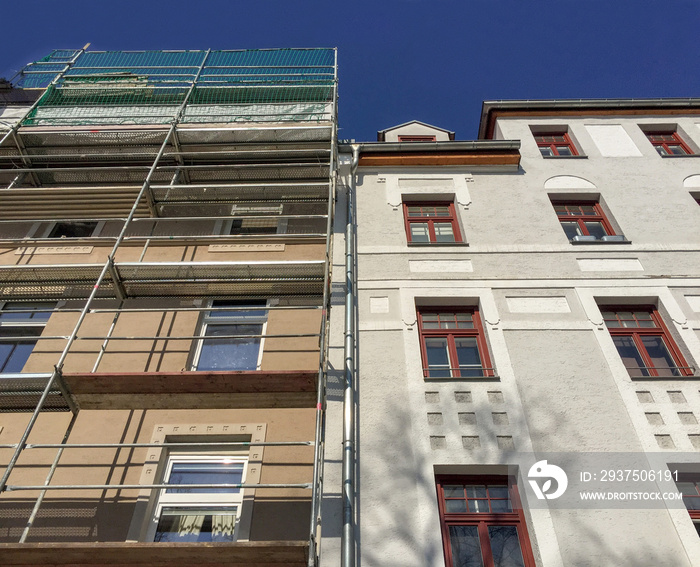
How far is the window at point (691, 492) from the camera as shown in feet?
25.0

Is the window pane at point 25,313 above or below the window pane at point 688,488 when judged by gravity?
above

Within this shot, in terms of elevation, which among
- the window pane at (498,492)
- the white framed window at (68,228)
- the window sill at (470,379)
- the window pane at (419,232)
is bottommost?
the window pane at (498,492)

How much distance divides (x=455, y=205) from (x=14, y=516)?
31.7 ft

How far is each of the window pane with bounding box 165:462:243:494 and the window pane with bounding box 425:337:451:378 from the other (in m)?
3.28

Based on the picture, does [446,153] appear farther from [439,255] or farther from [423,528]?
[423,528]

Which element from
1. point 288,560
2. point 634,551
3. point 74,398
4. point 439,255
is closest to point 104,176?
point 74,398

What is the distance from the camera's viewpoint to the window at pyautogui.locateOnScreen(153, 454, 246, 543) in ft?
25.0

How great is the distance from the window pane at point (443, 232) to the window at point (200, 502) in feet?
20.1

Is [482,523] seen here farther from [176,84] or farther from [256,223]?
[176,84]

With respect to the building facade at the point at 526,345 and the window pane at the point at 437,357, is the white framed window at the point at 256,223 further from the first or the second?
the window pane at the point at 437,357

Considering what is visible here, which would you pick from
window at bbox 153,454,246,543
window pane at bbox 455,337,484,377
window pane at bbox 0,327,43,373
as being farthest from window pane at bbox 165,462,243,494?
window pane at bbox 455,337,484,377

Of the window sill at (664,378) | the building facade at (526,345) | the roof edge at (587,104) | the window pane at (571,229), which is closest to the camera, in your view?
the building facade at (526,345)

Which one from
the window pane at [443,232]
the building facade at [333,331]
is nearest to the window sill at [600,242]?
the building facade at [333,331]

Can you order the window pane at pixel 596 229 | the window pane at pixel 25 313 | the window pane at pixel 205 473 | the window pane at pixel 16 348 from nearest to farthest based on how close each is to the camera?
1. the window pane at pixel 205 473
2. the window pane at pixel 16 348
3. the window pane at pixel 25 313
4. the window pane at pixel 596 229
